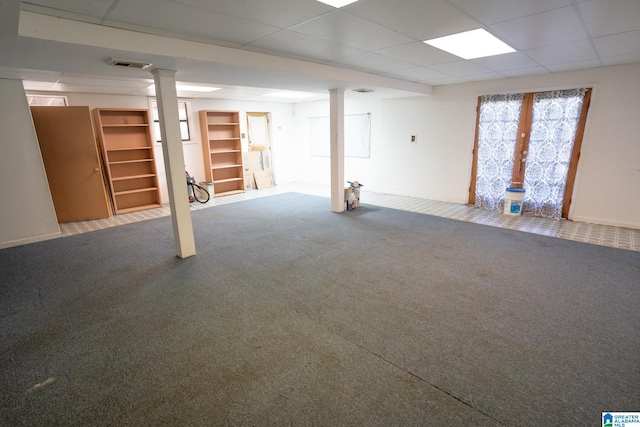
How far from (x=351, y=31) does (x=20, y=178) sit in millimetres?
5239

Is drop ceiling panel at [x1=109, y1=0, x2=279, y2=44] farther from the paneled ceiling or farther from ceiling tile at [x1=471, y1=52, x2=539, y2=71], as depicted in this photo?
ceiling tile at [x1=471, y1=52, x2=539, y2=71]

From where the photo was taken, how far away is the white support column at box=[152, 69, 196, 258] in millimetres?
3410

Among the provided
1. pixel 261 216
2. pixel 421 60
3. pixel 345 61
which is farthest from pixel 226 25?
pixel 261 216

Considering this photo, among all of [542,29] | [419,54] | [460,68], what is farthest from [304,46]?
[460,68]

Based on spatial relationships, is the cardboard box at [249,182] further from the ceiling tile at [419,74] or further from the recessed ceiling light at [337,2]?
the recessed ceiling light at [337,2]

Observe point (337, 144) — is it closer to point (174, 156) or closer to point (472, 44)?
point (472, 44)

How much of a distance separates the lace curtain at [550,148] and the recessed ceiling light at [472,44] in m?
2.15

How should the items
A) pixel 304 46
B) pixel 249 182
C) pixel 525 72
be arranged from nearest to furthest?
1. pixel 304 46
2. pixel 525 72
3. pixel 249 182

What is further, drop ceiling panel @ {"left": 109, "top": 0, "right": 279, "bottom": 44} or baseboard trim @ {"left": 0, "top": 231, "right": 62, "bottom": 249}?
baseboard trim @ {"left": 0, "top": 231, "right": 62, "bottom": 249}

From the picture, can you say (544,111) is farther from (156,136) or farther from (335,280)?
(156,136)

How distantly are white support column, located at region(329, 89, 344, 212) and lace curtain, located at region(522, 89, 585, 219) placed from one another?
336 cm

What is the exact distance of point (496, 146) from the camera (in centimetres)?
569

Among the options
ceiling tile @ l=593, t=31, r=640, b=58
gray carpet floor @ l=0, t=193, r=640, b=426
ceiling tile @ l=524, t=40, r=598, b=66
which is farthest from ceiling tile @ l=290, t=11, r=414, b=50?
gray carpet floor @ l=0, t=193, r=640, b=426

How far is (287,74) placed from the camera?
391 cm
